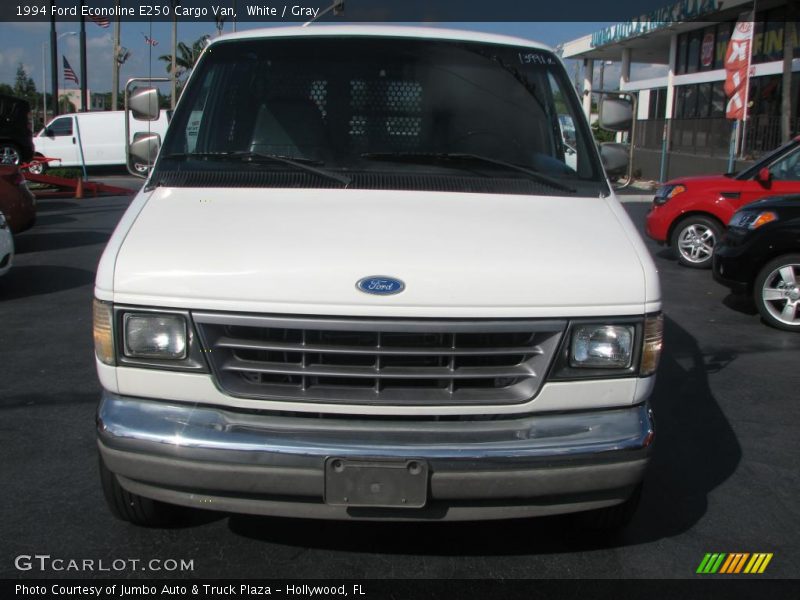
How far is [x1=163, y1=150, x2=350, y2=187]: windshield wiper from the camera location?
3.65 m

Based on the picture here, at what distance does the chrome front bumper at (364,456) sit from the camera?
9.22ft

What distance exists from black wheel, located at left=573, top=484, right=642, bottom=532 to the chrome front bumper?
44 cm

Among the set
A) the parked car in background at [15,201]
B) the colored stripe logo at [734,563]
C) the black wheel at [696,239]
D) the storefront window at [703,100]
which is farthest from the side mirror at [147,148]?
the storefront window at [703,100]

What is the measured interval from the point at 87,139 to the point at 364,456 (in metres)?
26.1

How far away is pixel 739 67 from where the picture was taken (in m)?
16.7

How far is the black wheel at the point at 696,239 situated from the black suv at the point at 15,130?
18759mm

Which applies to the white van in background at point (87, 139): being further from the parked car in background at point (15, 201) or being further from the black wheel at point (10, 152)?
the parked car in background at point (15, 201)

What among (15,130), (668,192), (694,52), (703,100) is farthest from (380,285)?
(694,52)

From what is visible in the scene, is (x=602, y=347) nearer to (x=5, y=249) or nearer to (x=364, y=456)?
(x=364, y=456)

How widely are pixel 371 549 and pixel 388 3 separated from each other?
13.9ft

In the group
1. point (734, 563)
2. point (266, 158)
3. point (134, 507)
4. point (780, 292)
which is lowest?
point (734, 563)

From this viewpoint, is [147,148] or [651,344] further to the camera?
[147,148]

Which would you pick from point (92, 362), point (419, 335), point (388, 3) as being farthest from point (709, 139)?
point (419, 335)

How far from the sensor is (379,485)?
281cm
